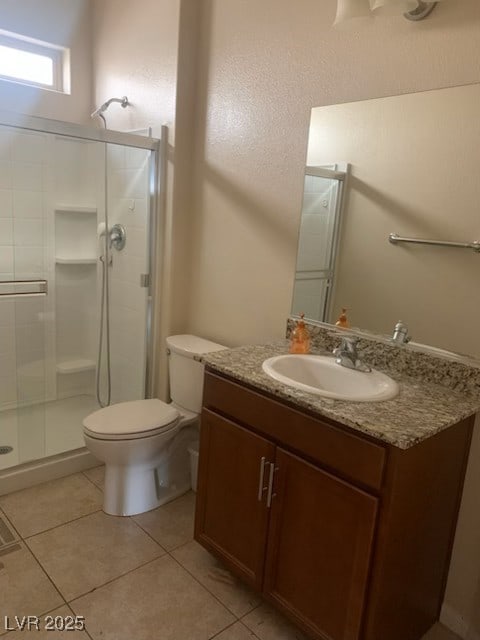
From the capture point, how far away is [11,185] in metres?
2.51

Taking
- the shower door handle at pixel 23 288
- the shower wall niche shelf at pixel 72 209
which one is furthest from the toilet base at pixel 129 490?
the shower wall niche shelf at pixel 72 209

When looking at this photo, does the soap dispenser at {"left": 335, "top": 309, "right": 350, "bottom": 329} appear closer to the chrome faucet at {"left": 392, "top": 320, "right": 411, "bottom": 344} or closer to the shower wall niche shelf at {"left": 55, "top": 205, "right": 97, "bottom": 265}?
the chrome faucet at {"left": 392, "top": 320, "right": 411, "bottom": 344}

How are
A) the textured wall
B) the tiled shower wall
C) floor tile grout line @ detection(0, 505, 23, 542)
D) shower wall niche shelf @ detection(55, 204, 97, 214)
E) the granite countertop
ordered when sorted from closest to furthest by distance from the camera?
1. the granite countertop
2. the textured wall
3. floor tile grout line @ detection(0, 505, 23, 542)
4. the tiled shower wall
5. shower wall niche shelf @ detection(55, 204, 97, 214)

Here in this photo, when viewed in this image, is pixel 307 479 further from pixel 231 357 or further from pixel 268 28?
pixel 268 28

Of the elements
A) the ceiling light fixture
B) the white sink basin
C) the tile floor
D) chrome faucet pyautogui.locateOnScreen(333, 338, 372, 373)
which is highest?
the ceiling light fixture

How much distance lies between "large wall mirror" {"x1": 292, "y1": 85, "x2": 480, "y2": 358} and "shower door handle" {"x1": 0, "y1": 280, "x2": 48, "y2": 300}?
1495 mm

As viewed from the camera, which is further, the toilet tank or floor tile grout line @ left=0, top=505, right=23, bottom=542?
the toilet tank

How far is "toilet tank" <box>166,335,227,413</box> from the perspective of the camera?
2.31 metres

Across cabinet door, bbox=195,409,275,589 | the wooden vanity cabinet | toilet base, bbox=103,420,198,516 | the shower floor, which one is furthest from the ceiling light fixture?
the shower floor

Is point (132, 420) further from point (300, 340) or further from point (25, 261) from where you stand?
point (25, 261)

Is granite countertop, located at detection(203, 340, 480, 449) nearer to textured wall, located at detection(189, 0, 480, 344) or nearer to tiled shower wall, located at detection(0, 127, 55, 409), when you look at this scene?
textured wall, located at detection(189, 0, 480, 344)

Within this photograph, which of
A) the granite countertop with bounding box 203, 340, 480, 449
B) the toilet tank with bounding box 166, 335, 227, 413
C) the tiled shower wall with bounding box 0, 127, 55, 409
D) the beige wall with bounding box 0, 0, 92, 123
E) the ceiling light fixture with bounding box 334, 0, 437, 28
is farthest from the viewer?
the beige wall with bounding box 0, 0, 92, 123

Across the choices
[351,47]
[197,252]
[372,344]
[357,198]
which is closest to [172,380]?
[197,252]

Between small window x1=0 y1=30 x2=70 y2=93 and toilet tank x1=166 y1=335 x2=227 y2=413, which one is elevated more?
small window x1=0 y1=30 x2=70 y2=93
